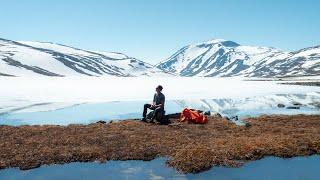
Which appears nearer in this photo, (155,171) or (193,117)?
(155,171)

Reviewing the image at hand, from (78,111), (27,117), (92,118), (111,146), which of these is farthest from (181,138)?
(78,111)

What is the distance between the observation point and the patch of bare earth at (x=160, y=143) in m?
19.8

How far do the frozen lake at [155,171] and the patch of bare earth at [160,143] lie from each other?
0.60 metres

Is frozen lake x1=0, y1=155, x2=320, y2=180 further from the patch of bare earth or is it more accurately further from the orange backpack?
the orange backpack

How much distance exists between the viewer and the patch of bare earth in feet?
64.9

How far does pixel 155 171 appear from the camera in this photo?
1788 centimetres

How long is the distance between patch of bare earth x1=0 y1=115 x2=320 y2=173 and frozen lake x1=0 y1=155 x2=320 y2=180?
23.6 inches

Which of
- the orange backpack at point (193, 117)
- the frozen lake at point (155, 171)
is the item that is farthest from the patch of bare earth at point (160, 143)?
the orange backpack at point (193, 117)

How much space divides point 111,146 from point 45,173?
17.3ft

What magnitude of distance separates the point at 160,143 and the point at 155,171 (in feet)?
17.5

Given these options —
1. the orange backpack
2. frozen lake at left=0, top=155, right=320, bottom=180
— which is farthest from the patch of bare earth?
the orange backpack

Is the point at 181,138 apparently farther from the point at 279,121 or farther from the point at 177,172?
the point at 279,121

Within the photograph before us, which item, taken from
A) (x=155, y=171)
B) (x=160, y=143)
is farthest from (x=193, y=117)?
(x=155, y=171)

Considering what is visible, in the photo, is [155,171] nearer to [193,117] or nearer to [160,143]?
[160,143]
